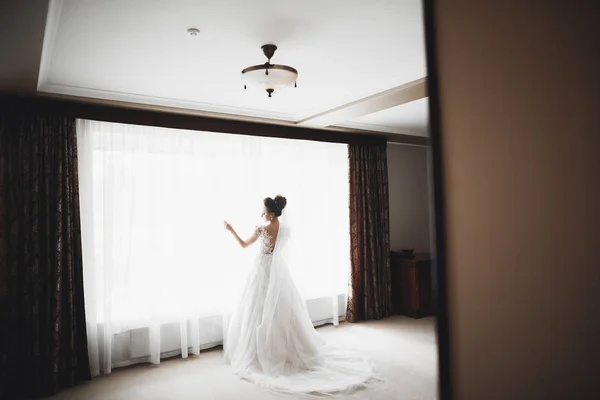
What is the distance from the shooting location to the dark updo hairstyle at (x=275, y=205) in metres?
4.21

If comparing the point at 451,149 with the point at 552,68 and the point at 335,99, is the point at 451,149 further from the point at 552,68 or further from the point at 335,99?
the point at 335,99

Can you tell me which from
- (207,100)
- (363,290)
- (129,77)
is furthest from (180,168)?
(363,290)

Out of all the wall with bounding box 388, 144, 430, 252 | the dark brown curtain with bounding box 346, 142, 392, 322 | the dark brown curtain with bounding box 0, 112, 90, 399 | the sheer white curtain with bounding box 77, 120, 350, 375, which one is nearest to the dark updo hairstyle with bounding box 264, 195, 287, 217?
the sheer white curtain with bounding box 77, 120, 350, 375

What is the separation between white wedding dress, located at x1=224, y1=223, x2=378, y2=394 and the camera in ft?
11.4

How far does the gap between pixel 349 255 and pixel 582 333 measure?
479cm

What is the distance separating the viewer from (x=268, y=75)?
100 inches

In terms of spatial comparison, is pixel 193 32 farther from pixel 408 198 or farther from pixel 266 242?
pixel 408 198

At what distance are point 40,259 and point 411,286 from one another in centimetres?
438

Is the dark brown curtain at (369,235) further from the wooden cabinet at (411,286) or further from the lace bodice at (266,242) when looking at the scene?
the lace bodice at (266,242)

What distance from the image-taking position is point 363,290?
18.1ft

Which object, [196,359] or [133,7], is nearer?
[133,7]

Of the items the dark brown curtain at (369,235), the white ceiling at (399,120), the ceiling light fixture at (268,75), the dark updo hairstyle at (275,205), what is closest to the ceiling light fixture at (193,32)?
the ceiling light fixture at (268,75)

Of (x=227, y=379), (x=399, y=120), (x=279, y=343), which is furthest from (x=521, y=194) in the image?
(x=399, y=120)

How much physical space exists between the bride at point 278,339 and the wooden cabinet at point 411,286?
1.82 metres
